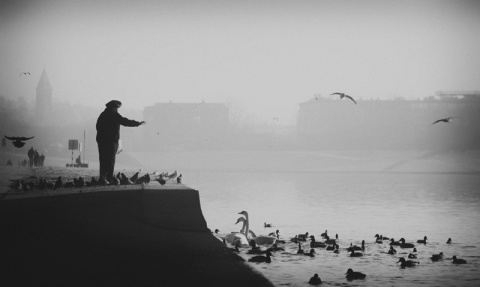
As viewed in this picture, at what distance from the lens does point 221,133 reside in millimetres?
141500

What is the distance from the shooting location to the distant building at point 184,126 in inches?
5507

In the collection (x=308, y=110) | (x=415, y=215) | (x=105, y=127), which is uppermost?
(x=308, y=110)

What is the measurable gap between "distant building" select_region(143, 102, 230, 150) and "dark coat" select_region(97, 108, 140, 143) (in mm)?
114251

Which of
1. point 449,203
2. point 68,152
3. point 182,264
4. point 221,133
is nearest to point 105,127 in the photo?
point 182,264

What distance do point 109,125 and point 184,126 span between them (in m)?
124

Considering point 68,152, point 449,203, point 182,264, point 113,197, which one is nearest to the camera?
point 182,264

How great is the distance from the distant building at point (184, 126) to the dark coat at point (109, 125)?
375 feet

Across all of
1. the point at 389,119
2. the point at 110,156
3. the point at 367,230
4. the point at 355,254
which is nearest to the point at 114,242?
the point at 110,156

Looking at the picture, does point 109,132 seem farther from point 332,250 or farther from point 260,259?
point 332,250

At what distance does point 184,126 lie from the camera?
480 feet

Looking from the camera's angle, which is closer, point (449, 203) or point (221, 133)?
point (449, 203)

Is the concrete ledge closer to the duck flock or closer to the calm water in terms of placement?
the duck flock

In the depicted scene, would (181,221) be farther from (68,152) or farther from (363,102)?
(363,102)

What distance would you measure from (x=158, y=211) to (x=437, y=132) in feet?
369
